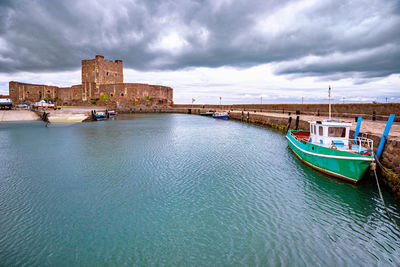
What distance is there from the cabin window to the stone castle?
67665mm

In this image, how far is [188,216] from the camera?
7.06 m

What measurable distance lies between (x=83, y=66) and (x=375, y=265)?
7759 cm

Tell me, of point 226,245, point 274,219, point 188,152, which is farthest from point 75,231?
point 188,152

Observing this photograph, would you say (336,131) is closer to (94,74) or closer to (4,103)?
(4,103)

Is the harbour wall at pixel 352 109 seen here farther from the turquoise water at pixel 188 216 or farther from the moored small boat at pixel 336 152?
the turquoise water at pixel 188 216

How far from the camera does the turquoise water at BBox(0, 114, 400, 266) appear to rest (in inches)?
209

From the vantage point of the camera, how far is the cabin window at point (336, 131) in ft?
37.4

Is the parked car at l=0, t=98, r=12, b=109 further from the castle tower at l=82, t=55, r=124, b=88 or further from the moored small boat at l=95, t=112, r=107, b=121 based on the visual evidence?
the castle tower at l=82, t=55, r=124, b=88

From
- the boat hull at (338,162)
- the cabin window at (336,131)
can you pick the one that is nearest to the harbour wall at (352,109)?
the cabin window at (336,131)

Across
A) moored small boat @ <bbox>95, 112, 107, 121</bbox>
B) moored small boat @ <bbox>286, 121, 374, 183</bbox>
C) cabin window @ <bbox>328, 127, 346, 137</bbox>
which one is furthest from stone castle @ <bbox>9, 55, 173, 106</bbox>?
cabin window @ <bbox>328, 127, 346, 137</bbox>

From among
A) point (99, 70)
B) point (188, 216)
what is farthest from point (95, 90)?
point (188, 216)

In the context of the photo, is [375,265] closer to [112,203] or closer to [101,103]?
[112,203]

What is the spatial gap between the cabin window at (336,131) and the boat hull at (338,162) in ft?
4.08

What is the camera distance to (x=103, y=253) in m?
5.29
